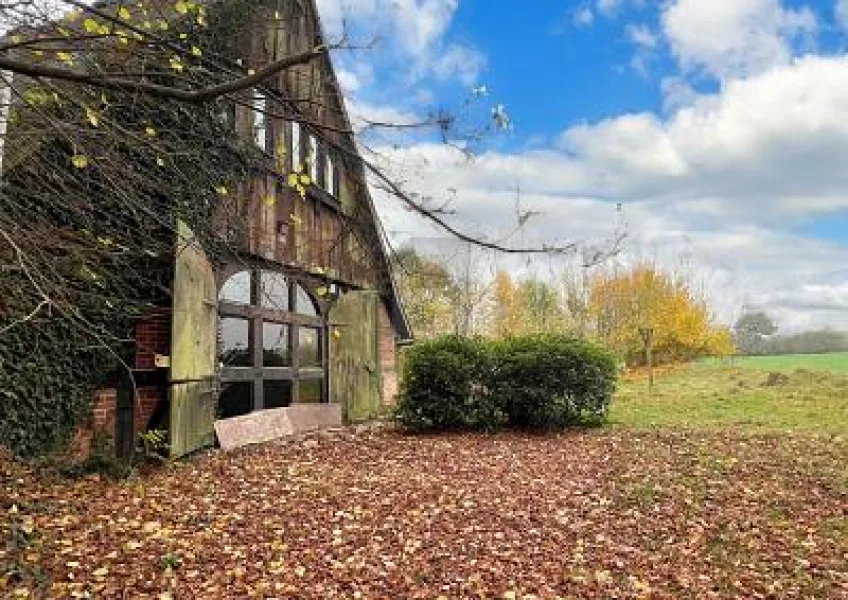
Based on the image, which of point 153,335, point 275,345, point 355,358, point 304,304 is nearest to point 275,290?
point 275,345

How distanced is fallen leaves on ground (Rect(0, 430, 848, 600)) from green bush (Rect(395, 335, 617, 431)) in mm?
2259

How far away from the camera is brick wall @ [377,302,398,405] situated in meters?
16.0

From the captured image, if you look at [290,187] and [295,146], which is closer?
[290,187]

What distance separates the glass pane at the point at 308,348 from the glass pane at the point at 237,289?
5.75ft

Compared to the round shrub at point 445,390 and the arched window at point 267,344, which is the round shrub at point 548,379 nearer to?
the round shrub at point 445,390

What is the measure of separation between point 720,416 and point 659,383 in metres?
10.0

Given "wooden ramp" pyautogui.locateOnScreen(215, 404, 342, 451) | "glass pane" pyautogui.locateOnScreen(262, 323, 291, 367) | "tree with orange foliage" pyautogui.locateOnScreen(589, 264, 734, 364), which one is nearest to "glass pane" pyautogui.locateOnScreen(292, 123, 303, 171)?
"glass pane" pyautogui.locateOnScreen(262, 323, 291, 367)

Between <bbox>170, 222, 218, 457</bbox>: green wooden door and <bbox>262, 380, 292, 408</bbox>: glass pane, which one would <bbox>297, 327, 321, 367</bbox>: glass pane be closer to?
<bbox>262, 380, 292, 408</bbox>: glass pane

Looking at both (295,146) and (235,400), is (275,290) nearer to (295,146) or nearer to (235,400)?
(235,400)

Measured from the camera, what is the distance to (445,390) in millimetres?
11430

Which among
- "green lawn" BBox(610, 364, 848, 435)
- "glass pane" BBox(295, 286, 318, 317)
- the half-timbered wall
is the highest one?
the half-timbered wall

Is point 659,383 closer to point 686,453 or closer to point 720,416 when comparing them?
point 720,416

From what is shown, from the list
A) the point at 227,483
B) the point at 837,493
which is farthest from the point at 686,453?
the point at 227,483

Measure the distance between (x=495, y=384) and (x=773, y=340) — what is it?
131ft
